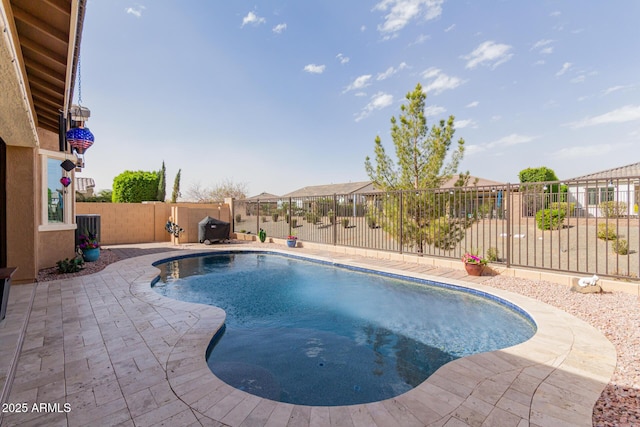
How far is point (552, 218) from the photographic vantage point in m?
12.5

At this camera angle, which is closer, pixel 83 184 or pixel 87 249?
pixel 87 249

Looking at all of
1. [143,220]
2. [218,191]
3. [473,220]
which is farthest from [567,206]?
[218,191]

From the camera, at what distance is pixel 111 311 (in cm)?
446

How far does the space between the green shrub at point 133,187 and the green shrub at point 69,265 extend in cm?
1606

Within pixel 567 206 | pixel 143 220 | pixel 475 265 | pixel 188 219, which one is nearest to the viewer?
→ pixel 567 206

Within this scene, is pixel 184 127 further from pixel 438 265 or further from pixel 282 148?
pixel 438 265

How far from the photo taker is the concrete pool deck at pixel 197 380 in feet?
6.91

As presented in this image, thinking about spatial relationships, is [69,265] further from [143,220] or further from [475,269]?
[475,269]

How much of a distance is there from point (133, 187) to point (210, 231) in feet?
41.3

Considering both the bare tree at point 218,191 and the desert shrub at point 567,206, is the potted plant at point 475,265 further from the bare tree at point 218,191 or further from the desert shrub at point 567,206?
the bare tree at point 218,191

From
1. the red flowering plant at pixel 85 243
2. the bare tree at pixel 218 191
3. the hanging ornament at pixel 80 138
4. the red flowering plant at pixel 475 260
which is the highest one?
the bare tree at pixel 218 191

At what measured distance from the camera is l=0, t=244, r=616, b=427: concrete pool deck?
211cm

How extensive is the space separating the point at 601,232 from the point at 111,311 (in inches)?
609

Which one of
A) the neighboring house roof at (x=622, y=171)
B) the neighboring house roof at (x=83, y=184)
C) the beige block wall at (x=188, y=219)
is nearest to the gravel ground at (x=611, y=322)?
the beige block wall at (x=188, y=219)
